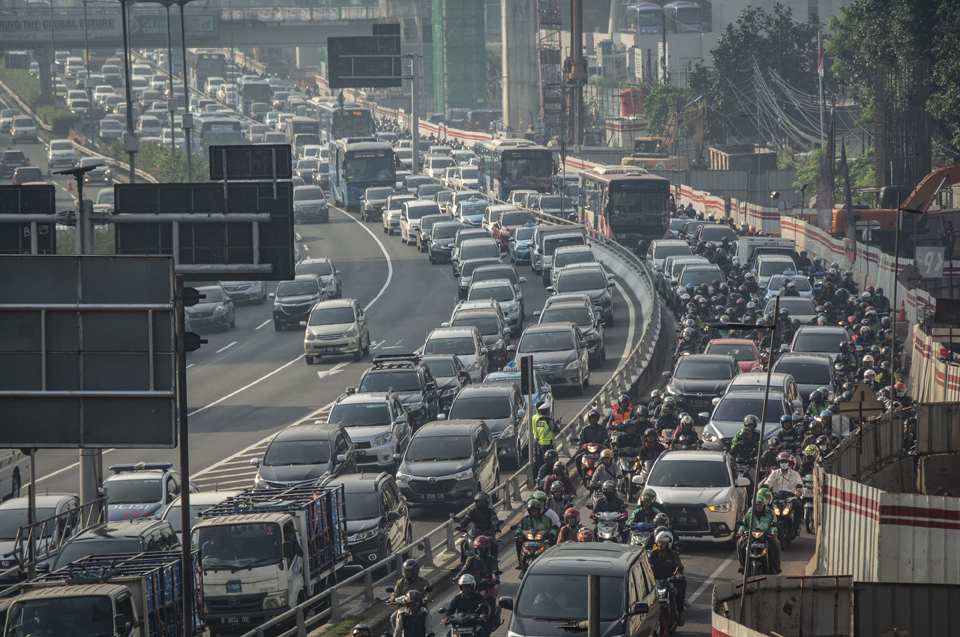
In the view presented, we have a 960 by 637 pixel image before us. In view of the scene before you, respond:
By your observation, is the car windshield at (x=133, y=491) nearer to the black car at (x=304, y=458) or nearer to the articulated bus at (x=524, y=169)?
the black car at (x=304, y=458)

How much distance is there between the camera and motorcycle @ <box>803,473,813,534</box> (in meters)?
22.6

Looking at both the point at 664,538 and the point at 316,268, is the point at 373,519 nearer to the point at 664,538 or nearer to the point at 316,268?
the point at 664,538

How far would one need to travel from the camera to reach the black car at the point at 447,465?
2459 centimetres

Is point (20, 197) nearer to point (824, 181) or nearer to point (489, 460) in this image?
point (489, 460)

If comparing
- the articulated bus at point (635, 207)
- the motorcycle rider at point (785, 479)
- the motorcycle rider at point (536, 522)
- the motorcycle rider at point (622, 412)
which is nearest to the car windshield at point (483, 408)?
the motorcycle rider at point (622, 412)

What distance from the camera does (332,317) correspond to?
40.3m

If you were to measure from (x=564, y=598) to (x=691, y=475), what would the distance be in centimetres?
706

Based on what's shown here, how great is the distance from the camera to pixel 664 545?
17453mm

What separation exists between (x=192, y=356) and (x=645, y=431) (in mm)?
22055

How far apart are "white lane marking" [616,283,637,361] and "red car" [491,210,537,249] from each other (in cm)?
795

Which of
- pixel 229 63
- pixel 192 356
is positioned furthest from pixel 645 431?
pixel 229 63

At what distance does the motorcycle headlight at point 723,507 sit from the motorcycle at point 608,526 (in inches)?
79.0

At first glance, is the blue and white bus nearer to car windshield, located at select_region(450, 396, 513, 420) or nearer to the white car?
the white car

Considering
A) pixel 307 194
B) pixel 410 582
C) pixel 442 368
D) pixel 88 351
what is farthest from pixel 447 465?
pixel 307 194
